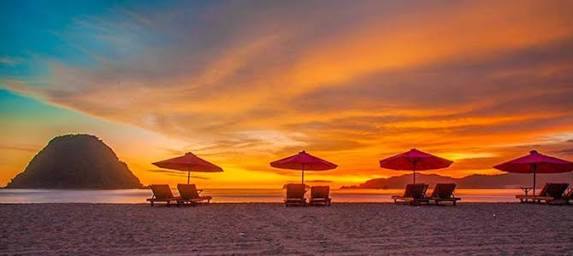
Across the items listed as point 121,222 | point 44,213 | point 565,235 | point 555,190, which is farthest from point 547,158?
point 44,213

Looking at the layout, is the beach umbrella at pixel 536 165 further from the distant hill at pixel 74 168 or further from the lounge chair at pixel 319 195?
the distant hill at pixel 74 168

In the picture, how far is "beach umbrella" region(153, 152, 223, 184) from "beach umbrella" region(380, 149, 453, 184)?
23.5 ft

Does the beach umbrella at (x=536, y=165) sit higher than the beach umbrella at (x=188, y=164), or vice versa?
the beach umbrella at (x=536, y=165)

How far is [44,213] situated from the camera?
16.0 meters

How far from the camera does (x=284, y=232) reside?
11648mm

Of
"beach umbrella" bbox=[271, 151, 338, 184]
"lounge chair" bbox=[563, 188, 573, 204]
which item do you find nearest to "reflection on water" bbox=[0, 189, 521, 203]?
"beach umbrella" bbox=[271, 151, 338, 184]

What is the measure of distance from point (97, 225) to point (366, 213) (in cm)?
800

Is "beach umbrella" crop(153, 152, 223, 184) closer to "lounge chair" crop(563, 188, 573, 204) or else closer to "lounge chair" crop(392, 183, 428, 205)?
"lounge chair" crop(392, 183, 428, 205)

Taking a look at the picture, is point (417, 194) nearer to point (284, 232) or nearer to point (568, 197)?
point (568, 197)

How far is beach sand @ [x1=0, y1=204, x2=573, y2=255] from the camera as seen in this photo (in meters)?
9.08

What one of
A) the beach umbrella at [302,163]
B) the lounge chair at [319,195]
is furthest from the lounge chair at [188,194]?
the lounge chair at [319,195]

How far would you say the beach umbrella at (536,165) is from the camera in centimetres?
2186

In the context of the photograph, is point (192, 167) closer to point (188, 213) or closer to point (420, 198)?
point (188, 213)

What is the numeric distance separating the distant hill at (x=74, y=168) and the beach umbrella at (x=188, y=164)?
17416cm
